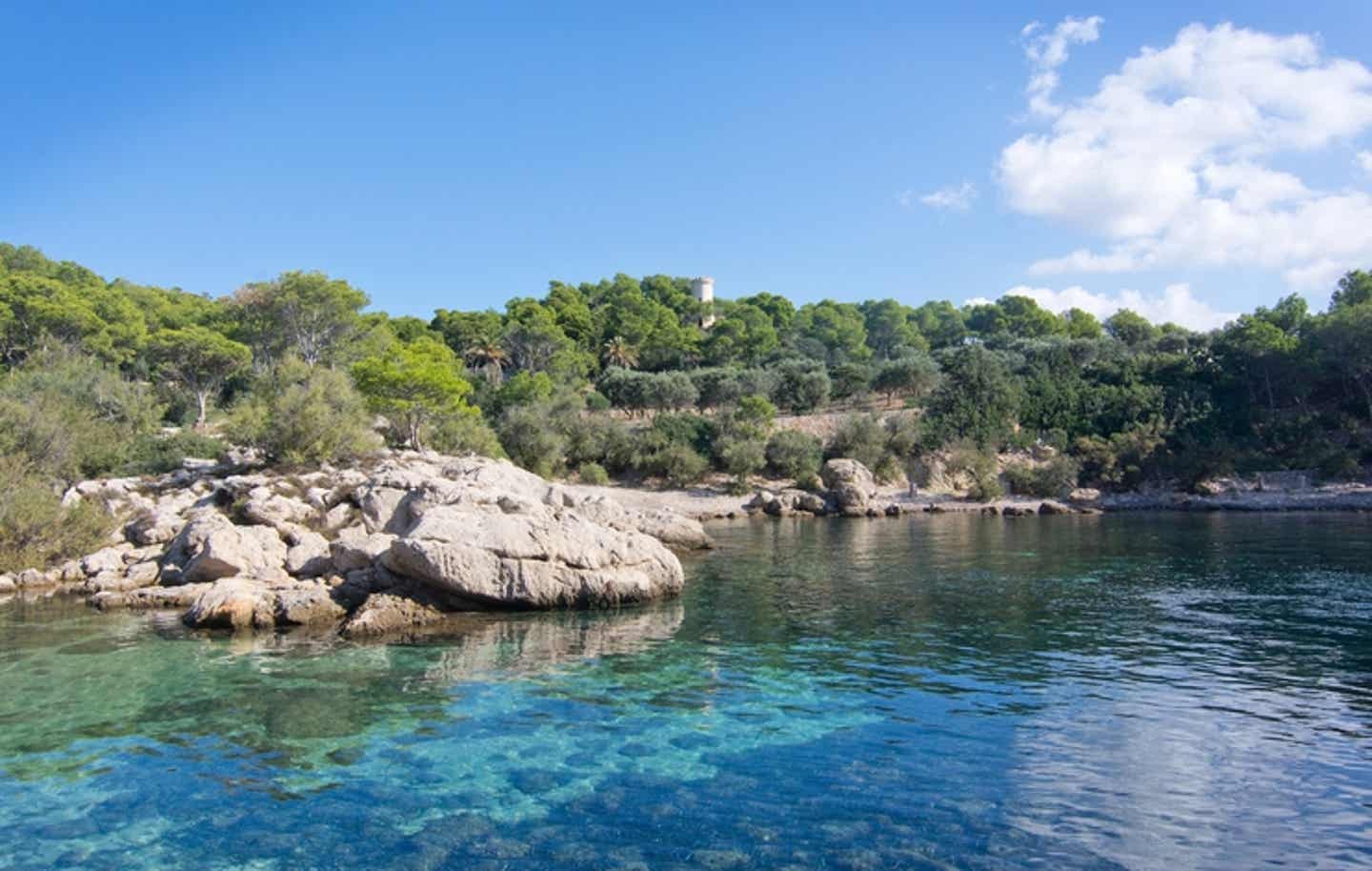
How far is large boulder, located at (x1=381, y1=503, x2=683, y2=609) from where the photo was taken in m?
19.6

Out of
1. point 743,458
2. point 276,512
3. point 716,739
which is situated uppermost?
point 743,458

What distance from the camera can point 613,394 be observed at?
76.8 m

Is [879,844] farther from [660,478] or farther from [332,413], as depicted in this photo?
[660,478]

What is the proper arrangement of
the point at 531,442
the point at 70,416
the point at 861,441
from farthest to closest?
the point at 861,441, the point at 531,442, the point at 70,416

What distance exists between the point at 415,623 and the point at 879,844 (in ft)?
43.6

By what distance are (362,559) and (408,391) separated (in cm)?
2472

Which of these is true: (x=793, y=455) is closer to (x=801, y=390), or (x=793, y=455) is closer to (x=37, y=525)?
(x=801, y=390)

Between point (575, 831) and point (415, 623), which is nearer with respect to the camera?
point (575, 831)

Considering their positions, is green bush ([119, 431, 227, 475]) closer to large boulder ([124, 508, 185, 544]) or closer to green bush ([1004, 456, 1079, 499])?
large boulder ([124, 508, 185, 544])

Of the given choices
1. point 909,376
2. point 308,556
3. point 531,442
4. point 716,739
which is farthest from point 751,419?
point 716,739

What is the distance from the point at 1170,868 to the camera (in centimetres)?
755

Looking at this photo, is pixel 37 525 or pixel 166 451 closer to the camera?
pixel 37 525

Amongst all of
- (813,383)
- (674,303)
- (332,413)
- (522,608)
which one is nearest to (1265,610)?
A: (522,608)

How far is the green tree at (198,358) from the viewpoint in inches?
2227
